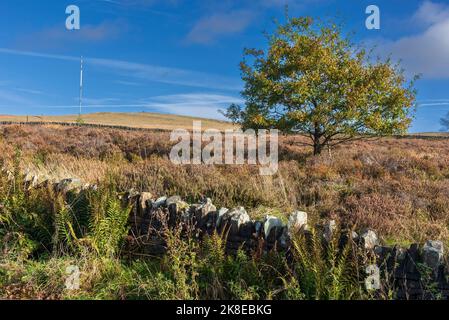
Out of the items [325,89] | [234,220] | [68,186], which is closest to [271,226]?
[234,220]

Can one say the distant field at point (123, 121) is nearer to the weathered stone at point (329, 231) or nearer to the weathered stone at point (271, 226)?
the weathered stone at point (271, 226)

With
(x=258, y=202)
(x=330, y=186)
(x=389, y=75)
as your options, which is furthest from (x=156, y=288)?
(x=389, y=75)

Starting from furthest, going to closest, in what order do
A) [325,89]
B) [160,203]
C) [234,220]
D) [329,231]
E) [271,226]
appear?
[325,89] < [160,203] < [234,220] < [271,226] < [329,231]

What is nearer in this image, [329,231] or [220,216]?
[329,231]

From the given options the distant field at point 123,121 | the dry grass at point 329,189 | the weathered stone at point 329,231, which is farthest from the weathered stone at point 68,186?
the distant field at point 123,121

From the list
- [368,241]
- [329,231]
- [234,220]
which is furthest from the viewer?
[234,220]

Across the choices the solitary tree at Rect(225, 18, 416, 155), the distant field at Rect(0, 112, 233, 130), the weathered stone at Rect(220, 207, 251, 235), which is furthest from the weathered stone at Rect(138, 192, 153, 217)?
the distant field at Rect(0, 112, 233, 130)

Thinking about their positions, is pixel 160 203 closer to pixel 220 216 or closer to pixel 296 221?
pixel 220 216

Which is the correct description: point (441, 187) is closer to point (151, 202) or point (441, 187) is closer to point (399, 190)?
point (399, 190)

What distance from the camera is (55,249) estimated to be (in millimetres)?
5672

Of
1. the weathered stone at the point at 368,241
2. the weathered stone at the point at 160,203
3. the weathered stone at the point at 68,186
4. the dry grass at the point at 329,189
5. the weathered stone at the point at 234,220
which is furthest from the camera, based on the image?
the weathered stone at the point at 68,186

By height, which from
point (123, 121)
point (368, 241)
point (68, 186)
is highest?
point (123, 121)

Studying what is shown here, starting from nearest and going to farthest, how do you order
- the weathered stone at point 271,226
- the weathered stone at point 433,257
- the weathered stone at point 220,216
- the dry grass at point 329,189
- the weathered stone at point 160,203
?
the weathered stone at point 433,257
the weathered stone at point 271,226
the weathered stone at point 220,216
the weathered stone at point 160,203
the dry grass at point 329,189
